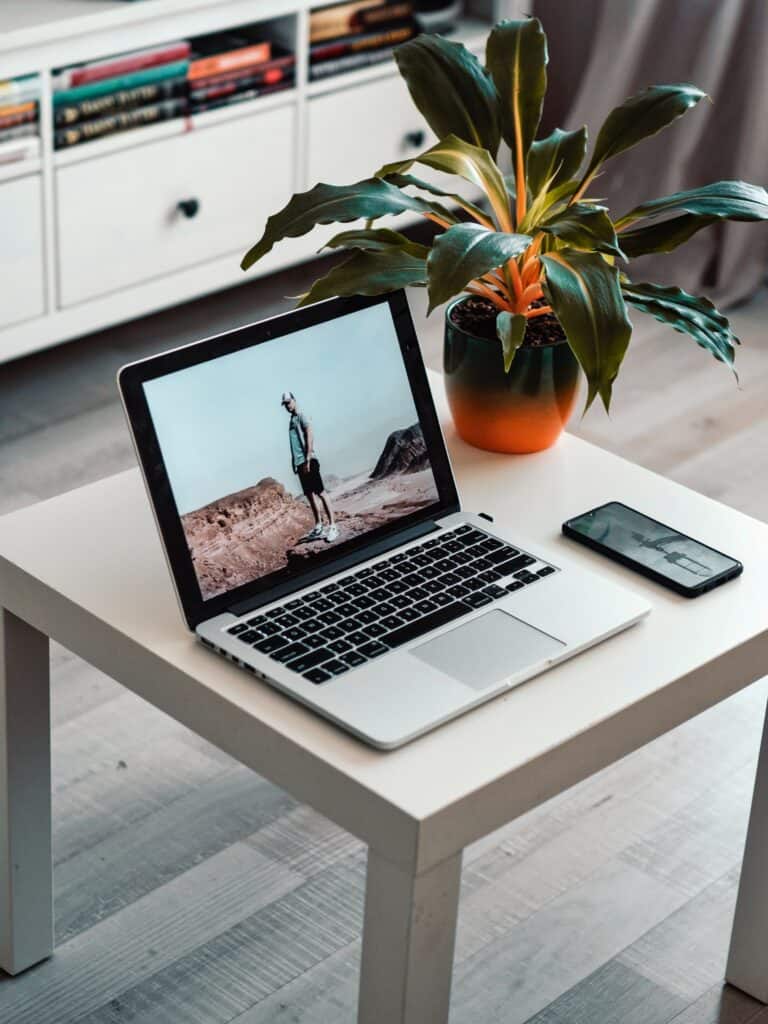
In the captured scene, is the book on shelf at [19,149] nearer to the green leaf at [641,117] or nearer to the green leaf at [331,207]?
the green leaf at [331,207]

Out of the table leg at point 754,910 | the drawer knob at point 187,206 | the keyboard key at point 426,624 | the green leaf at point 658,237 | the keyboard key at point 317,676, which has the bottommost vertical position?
the table leg at point 754,910

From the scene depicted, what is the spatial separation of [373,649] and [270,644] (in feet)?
0.25

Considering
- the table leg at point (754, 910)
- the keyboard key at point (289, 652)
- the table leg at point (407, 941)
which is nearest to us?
the table leg at point (407, 941)

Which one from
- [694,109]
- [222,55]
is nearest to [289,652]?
[222,55]

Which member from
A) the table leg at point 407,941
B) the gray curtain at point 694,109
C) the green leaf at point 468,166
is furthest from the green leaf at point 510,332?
the gray curtain at point 694,109

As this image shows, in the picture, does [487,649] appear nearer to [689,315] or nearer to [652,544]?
[652,544]

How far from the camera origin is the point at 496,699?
1152 mm

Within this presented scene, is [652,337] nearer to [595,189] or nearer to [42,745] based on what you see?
[595,189]

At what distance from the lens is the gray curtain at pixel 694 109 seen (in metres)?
2.94

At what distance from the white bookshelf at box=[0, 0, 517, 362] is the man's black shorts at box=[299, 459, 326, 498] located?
50.9 inches

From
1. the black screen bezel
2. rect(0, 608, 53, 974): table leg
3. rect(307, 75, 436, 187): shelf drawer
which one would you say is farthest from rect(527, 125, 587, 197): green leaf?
rect(307, 75, 436, 187): shelf drawer

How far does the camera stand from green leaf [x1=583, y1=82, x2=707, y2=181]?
4.65 feet

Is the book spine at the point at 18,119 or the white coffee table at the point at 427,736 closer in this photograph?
the white coffee table at the point at 427,736

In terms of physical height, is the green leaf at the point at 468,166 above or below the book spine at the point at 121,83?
above
